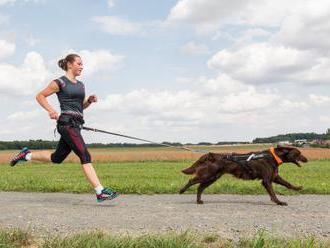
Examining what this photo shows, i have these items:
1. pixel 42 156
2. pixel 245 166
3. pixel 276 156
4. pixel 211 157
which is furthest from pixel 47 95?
pixel 276 156

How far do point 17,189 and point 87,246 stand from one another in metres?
7.62

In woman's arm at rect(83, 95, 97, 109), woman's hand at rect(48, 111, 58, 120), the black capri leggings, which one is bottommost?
the black capri leggings

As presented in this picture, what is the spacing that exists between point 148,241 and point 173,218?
1.76 meters

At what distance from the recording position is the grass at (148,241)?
14.8 ft

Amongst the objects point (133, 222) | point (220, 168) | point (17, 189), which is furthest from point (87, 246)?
point (17, 189)

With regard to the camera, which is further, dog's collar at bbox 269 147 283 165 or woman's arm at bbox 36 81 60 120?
dog's collar at bbox 269 147 283 165

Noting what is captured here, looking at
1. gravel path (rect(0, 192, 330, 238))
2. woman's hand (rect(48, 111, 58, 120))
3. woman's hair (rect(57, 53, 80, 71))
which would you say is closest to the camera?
gravel path (rect(0, 192, 330, 238))

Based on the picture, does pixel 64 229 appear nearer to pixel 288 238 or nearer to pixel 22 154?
pixel 288 238

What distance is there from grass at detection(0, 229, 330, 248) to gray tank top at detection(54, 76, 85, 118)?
2.88 metres

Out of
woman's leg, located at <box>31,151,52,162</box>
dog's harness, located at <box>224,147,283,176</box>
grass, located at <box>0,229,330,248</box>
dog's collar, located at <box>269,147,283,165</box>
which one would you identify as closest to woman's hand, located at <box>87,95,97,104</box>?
woman's leg, located at <box>31,151,52,162</box>

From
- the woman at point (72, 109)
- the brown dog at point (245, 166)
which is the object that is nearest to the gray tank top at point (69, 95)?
the woman at point (72, 109)

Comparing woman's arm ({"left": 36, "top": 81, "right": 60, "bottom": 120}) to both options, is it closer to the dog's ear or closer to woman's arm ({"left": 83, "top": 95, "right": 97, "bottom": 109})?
woman's arm ({"left": 83, "top": 95, "right": 97, "bottom": 109})

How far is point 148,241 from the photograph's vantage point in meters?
4.57

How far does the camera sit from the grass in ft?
14.8
